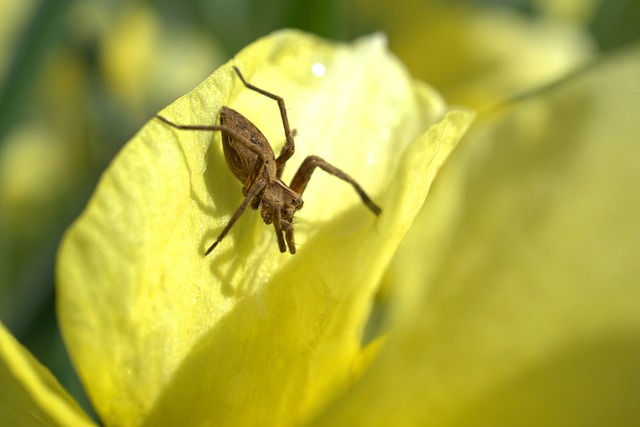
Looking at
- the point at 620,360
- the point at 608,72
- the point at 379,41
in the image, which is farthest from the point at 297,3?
the point at 620,360

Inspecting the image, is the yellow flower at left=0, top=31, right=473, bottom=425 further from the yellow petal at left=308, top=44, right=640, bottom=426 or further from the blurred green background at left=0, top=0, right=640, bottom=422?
the blurred green background at left=0, top=0, right=640, bottom=422

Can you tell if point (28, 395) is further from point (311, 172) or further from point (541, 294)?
point (541, 294)

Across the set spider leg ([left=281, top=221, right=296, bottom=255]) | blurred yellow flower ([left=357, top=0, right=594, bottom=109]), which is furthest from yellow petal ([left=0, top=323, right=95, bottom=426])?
blurred yellow flower ([left=357, top=0, right=594, bottom=109])

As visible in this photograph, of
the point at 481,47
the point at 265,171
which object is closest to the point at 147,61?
the point at 481,47

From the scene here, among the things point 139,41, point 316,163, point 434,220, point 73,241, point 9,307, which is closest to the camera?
point 73,241

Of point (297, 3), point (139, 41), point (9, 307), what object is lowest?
point (9, 307)

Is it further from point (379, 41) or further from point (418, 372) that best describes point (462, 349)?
point (379, 41)

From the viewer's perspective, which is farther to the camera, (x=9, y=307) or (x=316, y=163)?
(x=9, y=307)

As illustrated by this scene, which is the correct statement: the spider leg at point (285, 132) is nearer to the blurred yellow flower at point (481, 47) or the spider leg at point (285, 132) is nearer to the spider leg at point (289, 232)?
the spider leg at point (289, 232)
